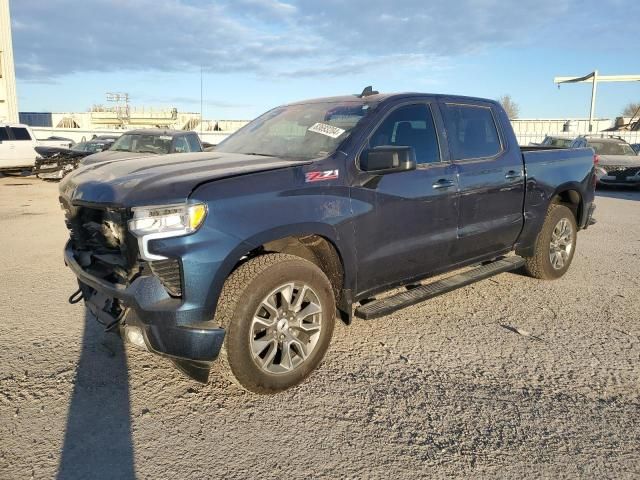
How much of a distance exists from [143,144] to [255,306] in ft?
35.5

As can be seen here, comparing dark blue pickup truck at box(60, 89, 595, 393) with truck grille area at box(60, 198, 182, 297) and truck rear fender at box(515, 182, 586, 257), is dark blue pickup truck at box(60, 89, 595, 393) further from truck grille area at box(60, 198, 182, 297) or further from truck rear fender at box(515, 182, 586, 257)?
truck rear fender at box(515, 182, 586, 257)

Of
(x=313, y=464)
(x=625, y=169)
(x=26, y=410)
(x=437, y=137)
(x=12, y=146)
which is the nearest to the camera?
(x=313, y=464)

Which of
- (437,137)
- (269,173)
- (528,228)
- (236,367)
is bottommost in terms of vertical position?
(236,367)

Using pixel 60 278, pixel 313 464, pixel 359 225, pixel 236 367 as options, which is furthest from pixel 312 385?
pixel 60 278

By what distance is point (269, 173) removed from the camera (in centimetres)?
319

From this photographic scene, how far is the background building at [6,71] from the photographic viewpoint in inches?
1148

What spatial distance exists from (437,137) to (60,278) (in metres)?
4.32

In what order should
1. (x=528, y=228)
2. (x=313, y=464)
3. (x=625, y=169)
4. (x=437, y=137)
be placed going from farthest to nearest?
(x=625, y=169) < (x=528, y=228) < (x=437, y=137) < (x=313, y=464)

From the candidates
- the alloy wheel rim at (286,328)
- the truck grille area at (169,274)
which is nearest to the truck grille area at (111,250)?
the truck grille area at (169,274)

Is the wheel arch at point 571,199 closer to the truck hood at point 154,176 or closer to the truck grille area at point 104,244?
the truck hood at point 154,176

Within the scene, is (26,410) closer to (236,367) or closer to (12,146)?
(236,367)

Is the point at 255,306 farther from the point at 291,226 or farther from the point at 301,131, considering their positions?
the point at 301,131

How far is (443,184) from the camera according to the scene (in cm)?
419

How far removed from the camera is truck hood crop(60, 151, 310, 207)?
2895 mm
